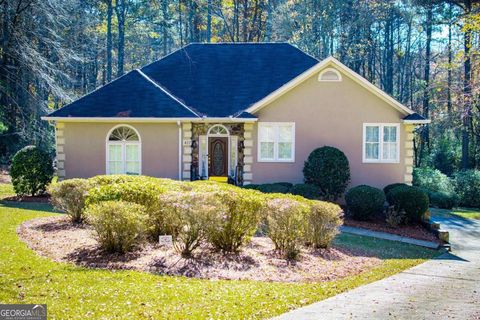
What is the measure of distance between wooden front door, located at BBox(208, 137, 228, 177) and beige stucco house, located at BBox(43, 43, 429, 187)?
42 millimetres

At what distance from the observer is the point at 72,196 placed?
11570 millimetres

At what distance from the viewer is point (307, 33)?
116ft

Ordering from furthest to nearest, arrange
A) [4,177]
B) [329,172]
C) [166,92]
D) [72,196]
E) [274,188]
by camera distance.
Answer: [4,177], [166,92], [329,172], [274,188], [72,196]

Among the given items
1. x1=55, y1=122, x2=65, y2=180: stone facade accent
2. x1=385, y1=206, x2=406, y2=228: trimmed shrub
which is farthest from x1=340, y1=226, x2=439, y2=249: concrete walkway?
x1=55, y1=122, x2=65, y2=180: stone facade accent

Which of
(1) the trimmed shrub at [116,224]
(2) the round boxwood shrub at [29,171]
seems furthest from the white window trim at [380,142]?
(2) the round boxwood shrub at [29,171]

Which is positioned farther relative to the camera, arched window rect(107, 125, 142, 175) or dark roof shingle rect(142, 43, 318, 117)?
dark roof shingle rect(142, 43, 318, 117)

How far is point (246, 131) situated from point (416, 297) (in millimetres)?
11109

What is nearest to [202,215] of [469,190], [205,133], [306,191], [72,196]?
[72,196]

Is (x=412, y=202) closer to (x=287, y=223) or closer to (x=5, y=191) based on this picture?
(x=287, y=223)

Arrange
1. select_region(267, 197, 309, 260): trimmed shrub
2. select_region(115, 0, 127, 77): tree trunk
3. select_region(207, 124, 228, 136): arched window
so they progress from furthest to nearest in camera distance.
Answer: select_region(115, 0, 127, 77): tree trunk, select_region(207, 124, 228, 136): arched window, select_region(267, 197, 309, 260): trimmed shrub

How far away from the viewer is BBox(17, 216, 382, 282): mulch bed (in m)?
8.08

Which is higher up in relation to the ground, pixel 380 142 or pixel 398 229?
pixel 380 142

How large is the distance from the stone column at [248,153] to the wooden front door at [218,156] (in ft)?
4.72

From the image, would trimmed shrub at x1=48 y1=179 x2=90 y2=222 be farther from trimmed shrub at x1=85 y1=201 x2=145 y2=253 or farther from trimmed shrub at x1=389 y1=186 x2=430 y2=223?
trimmed shrub at x1=389 y1=186 x2=430 y2=223
